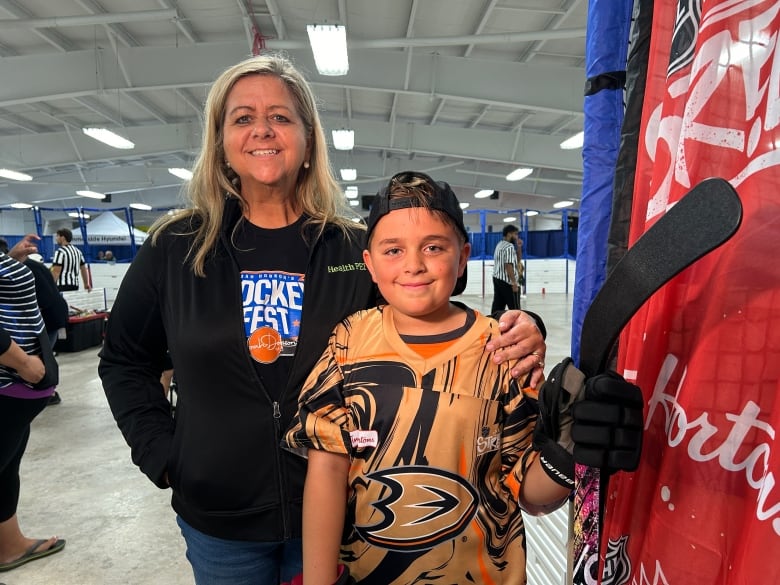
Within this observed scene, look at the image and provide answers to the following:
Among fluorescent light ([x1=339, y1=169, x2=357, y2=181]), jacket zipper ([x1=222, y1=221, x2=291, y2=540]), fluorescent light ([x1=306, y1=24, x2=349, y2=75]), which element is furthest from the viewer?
fluorescent light ([x1=339, y1=169, x2=357, y2=181])

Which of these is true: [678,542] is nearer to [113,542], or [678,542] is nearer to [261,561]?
[261,561]

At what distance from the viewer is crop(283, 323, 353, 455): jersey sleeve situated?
893 millimetres

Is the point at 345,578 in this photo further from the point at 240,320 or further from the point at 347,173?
the point at 347,173

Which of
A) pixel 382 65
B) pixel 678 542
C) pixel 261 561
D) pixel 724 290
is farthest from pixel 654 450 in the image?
pixel 382 65

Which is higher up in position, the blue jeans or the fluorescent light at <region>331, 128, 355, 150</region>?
the fluorescent light at <region>331, 128, 355, 150</region>

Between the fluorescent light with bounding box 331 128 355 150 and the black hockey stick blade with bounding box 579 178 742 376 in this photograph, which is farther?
the fluorescent light with bounding box 331 128 355 150

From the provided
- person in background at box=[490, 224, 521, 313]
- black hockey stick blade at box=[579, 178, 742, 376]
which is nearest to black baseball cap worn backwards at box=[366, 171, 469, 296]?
black hockey stick blade at box=[579, 178, 742, 376]

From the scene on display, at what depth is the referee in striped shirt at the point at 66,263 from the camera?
7.46 metres

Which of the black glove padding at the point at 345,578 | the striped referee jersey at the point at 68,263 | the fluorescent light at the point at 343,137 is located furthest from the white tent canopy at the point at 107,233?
the black glove padding at the point at 345,578

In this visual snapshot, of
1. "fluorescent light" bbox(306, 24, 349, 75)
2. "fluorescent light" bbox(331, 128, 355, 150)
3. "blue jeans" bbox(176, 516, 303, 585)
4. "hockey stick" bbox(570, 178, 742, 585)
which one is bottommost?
"blue jeans" bbox(176, 516, 303, 585)

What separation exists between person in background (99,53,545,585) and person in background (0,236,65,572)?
120 centimetres

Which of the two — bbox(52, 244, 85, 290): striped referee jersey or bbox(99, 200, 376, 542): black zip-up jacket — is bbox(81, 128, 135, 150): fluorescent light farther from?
bbox(99, 200, 376, 542): black zip-up jacket

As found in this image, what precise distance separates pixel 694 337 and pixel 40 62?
10.7 m

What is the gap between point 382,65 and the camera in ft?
28.8
